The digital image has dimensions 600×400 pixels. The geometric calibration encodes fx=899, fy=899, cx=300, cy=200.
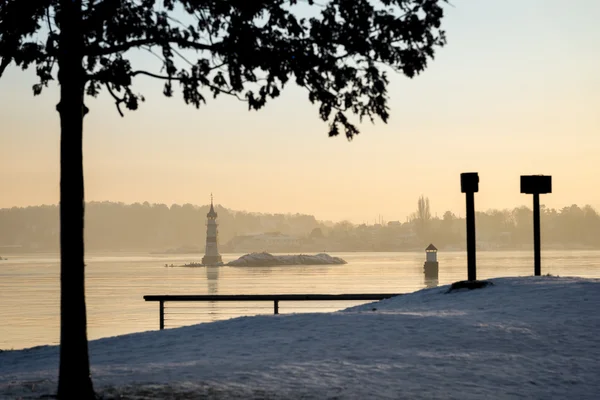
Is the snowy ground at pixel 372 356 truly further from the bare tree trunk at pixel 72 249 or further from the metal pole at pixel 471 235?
the metal pole at pixel 471 235

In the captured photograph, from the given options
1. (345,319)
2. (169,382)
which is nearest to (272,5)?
(169,382)

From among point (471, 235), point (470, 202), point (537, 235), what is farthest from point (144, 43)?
point (537, 235)

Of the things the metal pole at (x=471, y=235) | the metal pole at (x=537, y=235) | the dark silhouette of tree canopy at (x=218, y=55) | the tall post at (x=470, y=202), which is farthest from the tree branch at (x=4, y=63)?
the metal pole at (x=537, y=235)

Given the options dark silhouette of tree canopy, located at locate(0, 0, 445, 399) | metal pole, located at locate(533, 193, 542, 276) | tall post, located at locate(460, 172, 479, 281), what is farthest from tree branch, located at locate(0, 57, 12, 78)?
metal pole, located at locate(533, 193, 542, 276)

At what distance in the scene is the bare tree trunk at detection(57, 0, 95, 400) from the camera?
953cm

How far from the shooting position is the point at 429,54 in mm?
10211

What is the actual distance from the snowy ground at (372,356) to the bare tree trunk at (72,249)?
37 cm

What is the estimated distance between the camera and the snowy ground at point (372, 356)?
979 cm

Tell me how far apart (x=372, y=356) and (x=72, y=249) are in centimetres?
412

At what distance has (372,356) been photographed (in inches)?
452

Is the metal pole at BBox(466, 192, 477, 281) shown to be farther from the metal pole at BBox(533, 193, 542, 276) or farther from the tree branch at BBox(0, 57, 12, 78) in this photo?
the tree branch at BBox(0, 57, 12, 78)

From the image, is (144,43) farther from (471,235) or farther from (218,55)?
(471,235)

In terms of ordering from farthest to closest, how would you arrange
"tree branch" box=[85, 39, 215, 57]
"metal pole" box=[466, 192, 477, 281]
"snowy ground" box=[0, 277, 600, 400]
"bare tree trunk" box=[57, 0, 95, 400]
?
1. "metal pole" box=[466, 192, 477, 281]
2. "tree branch" box=[85, 39, 215, 57]
3. "snowy ground" box=[0, 277, 600, 400]
4. "bare tree trunk" box=[57, 0, 95, 400]

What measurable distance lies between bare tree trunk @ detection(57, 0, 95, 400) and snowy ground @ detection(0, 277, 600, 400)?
37cm
